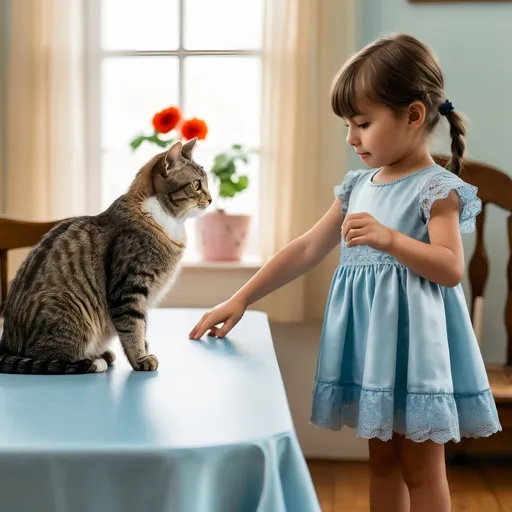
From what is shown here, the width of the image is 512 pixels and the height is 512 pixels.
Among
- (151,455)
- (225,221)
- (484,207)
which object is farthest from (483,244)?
(151,455)

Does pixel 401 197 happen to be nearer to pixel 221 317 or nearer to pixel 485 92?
pixel 221 317

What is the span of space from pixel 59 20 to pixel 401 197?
4.99 ft

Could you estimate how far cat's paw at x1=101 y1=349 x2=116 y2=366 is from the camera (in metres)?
1.13

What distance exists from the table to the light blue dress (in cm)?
43

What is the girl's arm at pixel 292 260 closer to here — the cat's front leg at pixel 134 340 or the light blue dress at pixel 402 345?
the light blue dress at pixel 402 345

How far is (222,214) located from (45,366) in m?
1.41

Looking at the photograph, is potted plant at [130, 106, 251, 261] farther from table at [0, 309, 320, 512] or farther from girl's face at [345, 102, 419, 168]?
table at [0, 309, 320, 512]

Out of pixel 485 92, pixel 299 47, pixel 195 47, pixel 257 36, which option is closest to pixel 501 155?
pixel 485 92

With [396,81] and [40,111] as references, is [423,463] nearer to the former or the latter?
[396,81]

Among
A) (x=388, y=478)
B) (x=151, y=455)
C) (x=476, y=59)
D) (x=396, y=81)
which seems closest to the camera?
(x=151, y=455)

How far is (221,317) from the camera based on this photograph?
139 cm

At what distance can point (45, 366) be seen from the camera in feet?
3.43

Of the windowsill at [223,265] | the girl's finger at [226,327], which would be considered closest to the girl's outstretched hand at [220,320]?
the girl's finger at [226,327]

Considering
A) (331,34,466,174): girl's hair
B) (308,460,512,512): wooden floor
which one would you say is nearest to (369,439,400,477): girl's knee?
(331,34,466,174): girl's hair
